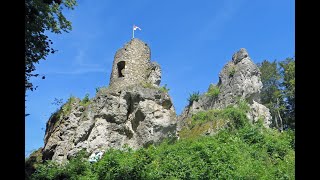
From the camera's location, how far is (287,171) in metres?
14.7

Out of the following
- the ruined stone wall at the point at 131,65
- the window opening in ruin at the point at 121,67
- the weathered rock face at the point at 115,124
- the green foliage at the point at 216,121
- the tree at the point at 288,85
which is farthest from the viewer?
the tree at the point at 288,85

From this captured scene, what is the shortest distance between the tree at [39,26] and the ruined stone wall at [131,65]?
11284 millimetres

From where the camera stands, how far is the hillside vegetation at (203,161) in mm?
14609

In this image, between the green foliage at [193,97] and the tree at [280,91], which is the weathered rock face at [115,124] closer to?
the green foliage at [193,97]

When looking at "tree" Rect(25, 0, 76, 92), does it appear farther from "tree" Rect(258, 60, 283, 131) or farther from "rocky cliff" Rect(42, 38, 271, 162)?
"tree" Rect(258, 60, 283, 131)

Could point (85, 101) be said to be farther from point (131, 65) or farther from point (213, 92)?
point (213, 92)

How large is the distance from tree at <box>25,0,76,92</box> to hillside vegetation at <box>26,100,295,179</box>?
551 cm

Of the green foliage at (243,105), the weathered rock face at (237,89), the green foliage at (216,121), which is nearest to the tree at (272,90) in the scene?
the weathered rock face at (237,89)

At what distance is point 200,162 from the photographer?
50.6ft

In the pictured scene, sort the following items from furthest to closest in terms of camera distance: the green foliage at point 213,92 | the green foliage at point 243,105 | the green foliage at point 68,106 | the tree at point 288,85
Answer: the tree at point 288,85 < the green foliage at point 213,92 < the green foliage at point 243,105 < the green foliage at point 68,106

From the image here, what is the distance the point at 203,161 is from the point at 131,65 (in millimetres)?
9502
